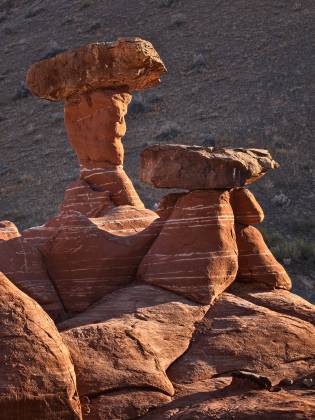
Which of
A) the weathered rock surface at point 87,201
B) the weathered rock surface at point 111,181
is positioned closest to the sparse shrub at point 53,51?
the weathered rock surface at point 111,181

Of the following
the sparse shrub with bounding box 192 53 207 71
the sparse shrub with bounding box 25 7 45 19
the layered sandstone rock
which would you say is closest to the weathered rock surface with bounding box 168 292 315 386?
the layered sandstone rock

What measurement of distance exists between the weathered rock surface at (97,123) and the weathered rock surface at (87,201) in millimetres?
614

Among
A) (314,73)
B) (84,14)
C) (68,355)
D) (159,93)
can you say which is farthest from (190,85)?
(68,355)

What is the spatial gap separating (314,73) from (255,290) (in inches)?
1060

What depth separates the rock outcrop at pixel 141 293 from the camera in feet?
35.5

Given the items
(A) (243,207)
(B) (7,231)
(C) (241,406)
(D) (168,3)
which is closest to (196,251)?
(A) (243,207)

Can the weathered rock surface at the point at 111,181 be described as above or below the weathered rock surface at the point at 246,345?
above

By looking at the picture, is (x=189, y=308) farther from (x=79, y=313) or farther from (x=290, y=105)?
(x=290, y=105)

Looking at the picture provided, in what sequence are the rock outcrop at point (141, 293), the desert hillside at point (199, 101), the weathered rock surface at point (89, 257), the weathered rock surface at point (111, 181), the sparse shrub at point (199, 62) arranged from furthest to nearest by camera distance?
the sparse shrub at point (199, 62) → the desert hillside at point (199, 101) → the weathered rock surface at point (111, 181) → the weathered rock surface at point (89, 257) → the rock outcrop at point (141, 293)

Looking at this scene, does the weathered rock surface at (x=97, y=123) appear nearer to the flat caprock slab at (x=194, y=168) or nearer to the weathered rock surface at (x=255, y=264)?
the flat caprock slab at (x=194, y=168)

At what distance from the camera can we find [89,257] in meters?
14.1

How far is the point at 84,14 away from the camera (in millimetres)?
50500

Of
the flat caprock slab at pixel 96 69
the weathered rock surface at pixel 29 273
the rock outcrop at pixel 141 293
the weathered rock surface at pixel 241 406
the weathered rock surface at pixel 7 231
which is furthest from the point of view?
the flat caprock slab at pixel 96 69

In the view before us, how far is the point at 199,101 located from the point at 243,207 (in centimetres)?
2612
